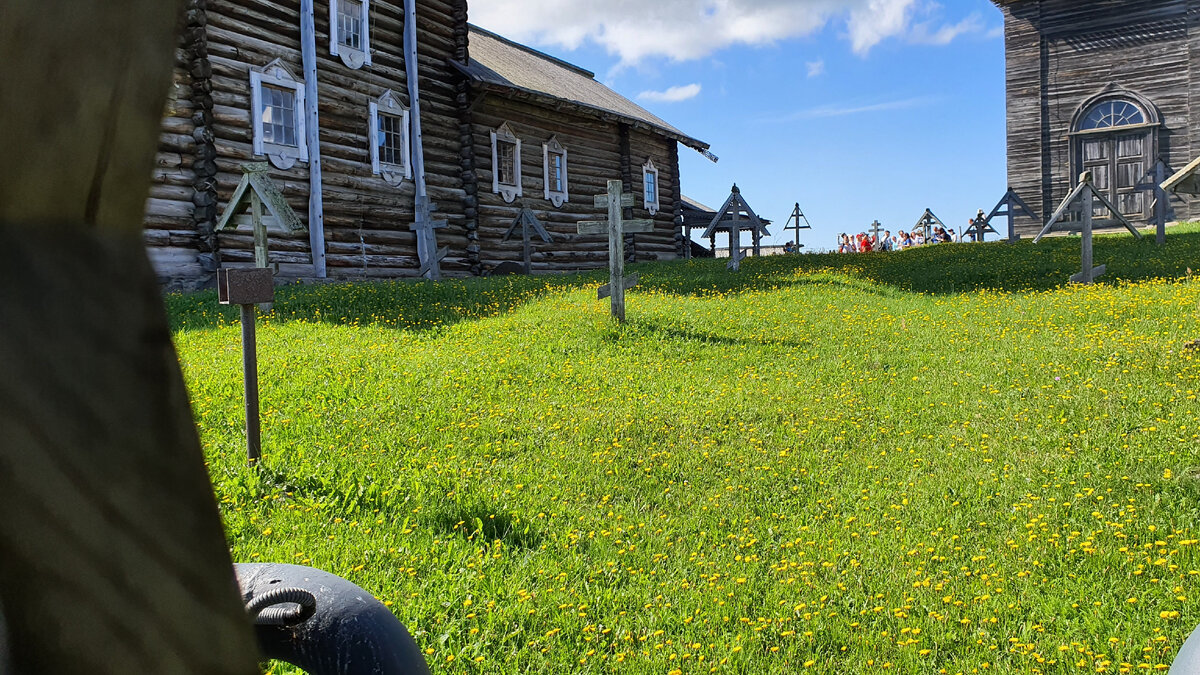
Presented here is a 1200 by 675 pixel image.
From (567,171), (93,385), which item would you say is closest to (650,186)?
(567,171)

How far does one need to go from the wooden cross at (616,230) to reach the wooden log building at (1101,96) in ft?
74.2

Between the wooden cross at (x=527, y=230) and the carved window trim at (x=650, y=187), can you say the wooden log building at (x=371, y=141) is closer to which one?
the wooden cross at (x=527, y=230)

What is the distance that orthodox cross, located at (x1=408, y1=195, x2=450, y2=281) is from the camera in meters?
18.6

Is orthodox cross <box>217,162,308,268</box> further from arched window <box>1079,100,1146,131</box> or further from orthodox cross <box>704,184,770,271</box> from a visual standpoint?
arched window <box>1079,100,1146,131</box>

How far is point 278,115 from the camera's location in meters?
16.2

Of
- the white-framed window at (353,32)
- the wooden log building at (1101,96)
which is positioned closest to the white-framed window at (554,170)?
the white-framed window at (353,32)

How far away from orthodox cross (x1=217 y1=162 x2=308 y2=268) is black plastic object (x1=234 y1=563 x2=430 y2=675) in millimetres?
7537

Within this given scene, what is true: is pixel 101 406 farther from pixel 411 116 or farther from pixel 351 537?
pixel 411 116

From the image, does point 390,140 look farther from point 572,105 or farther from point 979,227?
point 979,227

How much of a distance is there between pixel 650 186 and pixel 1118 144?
16256 millimetres

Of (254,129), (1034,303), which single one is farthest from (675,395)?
(254,129)

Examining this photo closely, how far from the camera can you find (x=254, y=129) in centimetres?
1548

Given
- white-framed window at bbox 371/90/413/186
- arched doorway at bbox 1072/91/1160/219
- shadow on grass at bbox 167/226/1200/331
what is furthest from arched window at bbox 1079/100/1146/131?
white-framed window at bbox 371/90/413/186

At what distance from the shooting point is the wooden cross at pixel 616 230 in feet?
39.3
